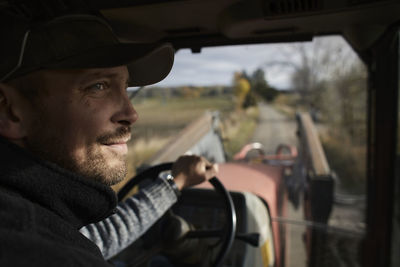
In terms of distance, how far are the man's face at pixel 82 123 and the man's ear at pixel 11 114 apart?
0.08 ft

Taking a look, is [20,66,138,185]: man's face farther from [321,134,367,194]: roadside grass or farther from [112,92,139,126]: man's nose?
[321,134,367,194]: roadside grass

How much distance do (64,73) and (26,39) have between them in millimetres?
121

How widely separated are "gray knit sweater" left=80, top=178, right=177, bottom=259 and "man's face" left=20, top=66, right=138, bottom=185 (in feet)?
1.57

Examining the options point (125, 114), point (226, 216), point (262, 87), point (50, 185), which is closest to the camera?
point (50, 185)

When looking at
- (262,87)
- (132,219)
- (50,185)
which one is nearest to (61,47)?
(50,185)

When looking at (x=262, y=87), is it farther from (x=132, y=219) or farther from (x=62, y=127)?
(x=62, y=127)

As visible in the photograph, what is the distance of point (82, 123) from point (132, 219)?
66cm

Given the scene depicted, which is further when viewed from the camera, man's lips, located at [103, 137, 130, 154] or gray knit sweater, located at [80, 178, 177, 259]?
gray knit sweater, located at [80, 178, 177, 259]

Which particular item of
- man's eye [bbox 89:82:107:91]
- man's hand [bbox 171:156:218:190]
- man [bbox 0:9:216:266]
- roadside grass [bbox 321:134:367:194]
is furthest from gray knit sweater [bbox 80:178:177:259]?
roadside grass [bbox 321:134:367:194]

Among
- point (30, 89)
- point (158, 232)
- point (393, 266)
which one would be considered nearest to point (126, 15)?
point (30, 89)

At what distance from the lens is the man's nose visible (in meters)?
0.99

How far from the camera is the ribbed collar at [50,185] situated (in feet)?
2.50

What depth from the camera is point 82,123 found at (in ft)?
2.95

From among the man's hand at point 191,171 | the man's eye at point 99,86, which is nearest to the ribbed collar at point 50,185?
the man's eye at point 99,86
